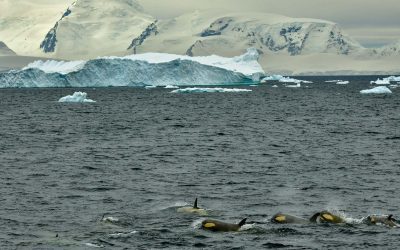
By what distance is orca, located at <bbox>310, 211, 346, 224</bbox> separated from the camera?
89.4 ft

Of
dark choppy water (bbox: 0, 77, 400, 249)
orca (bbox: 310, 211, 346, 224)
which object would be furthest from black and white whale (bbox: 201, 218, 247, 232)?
orca (bbox: 310, 211, 346, 224)

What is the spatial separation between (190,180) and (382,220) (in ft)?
39.3

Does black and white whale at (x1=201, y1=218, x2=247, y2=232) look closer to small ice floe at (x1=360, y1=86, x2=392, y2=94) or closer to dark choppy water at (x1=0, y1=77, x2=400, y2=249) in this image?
dark choppy water at (x1=0, y1=77, x2=400, y2=249)

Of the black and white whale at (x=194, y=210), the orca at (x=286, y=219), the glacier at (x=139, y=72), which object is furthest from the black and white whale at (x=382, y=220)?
the glacier at (x=139, y=72)

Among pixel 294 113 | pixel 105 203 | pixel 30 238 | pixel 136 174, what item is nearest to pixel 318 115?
pixel 294 113

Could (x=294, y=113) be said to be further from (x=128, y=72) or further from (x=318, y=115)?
(x=128, y=72)

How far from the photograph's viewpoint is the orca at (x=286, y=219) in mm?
27188

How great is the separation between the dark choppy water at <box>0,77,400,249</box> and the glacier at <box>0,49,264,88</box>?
7155cm

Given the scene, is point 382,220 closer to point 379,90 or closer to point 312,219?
point 312,219

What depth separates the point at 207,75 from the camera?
153625 millimetres

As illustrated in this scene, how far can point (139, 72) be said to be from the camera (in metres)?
150

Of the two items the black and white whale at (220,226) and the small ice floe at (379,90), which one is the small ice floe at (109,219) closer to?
the black and white whale at (220,226)

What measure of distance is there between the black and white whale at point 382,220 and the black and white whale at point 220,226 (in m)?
4.52

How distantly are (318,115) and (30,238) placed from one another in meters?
62.3
